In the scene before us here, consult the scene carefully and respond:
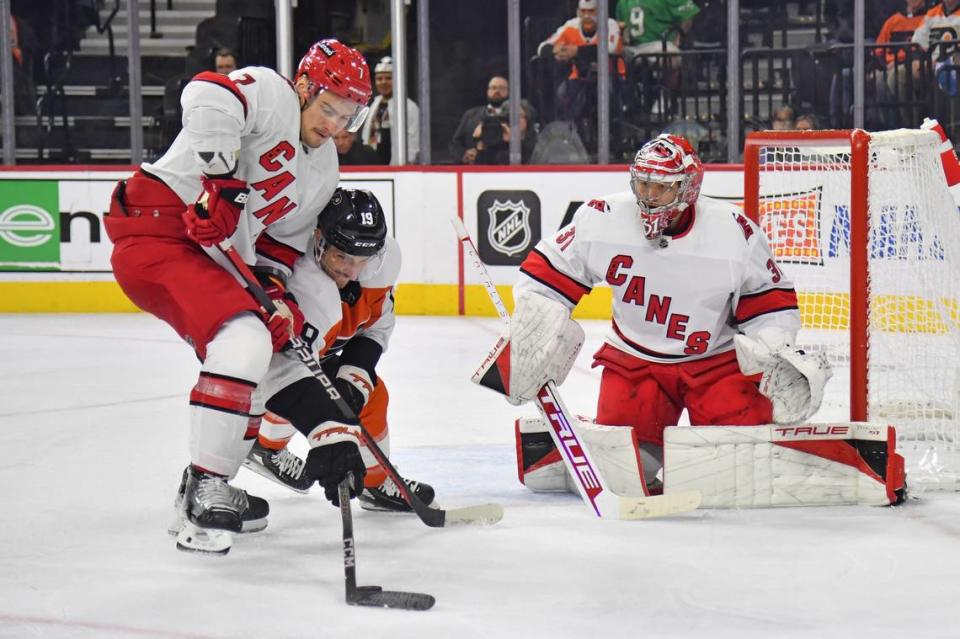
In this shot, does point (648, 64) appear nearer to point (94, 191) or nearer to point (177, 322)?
point (94, 191)

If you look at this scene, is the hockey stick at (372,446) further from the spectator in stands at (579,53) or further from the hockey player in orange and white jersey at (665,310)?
the spectator in stands at (579,53)

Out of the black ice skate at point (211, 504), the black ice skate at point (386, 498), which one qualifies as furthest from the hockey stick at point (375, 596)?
the black ice skate at point (386, 498)

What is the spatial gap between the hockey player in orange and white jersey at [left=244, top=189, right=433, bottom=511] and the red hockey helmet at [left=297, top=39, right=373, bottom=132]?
21 cm

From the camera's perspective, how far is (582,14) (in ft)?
21.5

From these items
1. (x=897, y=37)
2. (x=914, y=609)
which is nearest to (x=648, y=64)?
(x=897, y=37)

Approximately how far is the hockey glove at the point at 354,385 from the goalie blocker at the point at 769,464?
516 millimetres

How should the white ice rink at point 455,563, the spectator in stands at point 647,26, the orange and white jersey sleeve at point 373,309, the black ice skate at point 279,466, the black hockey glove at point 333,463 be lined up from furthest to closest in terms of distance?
the spectator in stands at point 647,26
the black ice skate at point 279,466
the orange and white jersey sleeve at point 373,309
the black hockey glove at point 333,463
the white ice rink at point 455,563

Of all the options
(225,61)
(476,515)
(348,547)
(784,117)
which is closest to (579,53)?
(784,117)

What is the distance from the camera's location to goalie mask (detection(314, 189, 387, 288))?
108 inches

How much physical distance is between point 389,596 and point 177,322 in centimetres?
74

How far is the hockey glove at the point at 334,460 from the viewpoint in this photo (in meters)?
2.48

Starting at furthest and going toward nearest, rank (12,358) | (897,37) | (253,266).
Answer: (897,37)
(12,358)
(253,266)

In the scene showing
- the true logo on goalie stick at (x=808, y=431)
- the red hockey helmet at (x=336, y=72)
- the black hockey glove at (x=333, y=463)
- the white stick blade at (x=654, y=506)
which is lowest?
the white stick blade at (x=654, y=506)

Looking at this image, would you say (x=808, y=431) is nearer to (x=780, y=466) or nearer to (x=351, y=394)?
(x=780, y=466)
